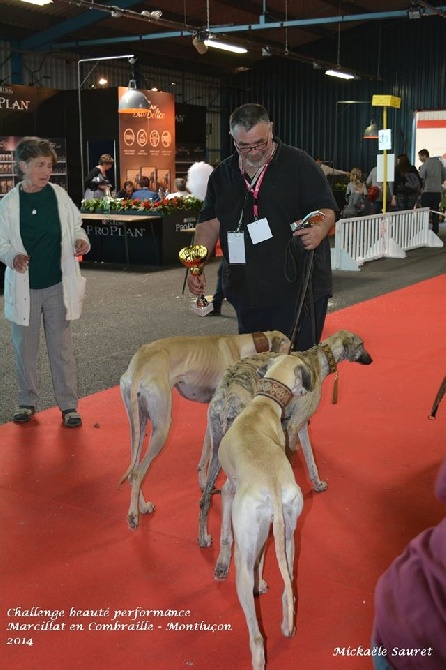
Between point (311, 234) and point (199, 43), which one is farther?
point (199, 43)

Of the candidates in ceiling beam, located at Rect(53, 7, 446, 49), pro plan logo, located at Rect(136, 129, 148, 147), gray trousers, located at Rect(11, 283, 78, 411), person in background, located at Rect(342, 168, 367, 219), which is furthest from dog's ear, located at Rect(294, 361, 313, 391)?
pro plan logo, located at Rect(136, 129, 148, 147)

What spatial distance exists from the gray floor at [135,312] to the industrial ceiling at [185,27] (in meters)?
5.03

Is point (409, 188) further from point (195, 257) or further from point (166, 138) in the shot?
point (195, 257)

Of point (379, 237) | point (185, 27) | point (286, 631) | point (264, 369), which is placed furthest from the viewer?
point (185, 27)

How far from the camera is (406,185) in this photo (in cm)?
1539

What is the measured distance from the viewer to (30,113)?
16.1 metres

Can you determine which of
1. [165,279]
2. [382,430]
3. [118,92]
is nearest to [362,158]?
[118,92]

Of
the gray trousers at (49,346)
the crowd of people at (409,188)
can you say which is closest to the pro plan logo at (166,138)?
the crowd of people at (409,188)

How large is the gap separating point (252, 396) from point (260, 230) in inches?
39.9


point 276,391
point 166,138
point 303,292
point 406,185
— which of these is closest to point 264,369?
point 276,391

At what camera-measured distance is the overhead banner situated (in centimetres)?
1661

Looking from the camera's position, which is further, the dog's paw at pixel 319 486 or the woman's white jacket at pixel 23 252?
the woman's white jacket at pixel 23 252

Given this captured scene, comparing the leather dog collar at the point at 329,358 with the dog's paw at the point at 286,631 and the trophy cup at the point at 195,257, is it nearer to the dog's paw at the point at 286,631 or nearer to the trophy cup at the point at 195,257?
the trophy cup at the point at 195,257

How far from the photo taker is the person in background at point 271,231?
3.46m
